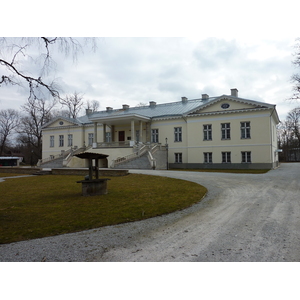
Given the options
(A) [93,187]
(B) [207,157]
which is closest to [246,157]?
(B) [207,157]

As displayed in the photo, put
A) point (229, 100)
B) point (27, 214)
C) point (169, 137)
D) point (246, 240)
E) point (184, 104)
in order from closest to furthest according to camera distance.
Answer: point (246, 240), point (27, 214), point (229, 100), point (169, 137), point (184, 104)

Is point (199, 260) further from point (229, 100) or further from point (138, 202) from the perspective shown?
point (229, 100)

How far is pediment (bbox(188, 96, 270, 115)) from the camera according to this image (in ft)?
97.2

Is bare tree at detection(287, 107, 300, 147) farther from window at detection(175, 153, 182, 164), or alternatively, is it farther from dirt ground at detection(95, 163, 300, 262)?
dirt ground at detection(95, 163, 300, 262)

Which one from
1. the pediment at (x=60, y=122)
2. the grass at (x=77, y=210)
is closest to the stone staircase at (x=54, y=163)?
the pediment at (x=60, y=122)

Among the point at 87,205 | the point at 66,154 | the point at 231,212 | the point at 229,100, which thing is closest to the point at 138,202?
the point at 87,205

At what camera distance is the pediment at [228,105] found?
2964 cm

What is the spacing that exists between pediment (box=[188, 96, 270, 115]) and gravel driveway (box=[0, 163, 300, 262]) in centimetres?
2400

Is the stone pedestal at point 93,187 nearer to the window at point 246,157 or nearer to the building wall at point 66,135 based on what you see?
the window at point 246,157

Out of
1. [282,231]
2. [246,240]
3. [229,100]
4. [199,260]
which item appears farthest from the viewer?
[229,100]

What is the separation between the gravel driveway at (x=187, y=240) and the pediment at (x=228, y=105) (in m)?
24.0

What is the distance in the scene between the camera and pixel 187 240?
17.4 feet

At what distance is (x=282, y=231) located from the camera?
5.82 meters

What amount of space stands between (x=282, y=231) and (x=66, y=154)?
1340 inches
